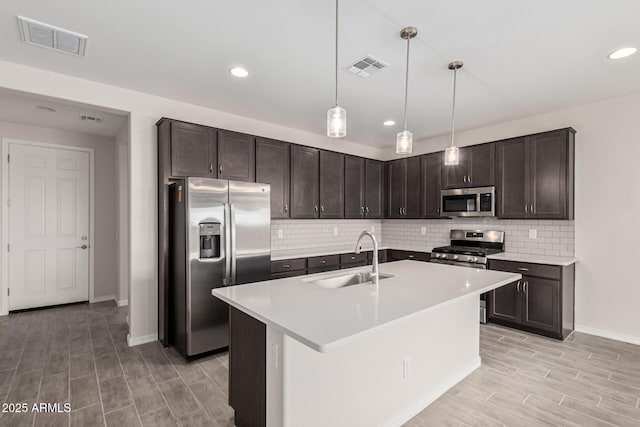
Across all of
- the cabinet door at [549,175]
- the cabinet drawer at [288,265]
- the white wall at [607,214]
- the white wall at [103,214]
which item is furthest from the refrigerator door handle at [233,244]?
the white wall at [607,214]

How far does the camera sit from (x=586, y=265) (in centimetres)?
375

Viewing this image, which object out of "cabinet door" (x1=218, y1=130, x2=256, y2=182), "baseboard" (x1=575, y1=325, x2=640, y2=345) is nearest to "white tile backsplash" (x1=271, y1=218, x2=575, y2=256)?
"baseboard" (x1=575, y1=325, x2=640, y2=345)

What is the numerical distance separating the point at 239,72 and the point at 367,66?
1159mm

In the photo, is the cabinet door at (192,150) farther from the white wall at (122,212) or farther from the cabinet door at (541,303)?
the cabinet door at (541,303)

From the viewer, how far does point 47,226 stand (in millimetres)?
4707

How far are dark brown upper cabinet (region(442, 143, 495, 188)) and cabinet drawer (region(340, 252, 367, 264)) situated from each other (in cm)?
162

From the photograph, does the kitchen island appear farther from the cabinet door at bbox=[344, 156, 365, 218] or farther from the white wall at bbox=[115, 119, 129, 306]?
the white wall at bbox=[115, 119, 129, 306]

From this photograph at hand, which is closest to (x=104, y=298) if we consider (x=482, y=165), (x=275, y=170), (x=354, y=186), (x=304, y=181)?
(x=275, y=170)

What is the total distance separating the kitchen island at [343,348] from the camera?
1521 mm

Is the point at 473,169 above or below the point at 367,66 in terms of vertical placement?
below

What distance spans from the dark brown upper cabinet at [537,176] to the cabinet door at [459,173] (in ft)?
1.33

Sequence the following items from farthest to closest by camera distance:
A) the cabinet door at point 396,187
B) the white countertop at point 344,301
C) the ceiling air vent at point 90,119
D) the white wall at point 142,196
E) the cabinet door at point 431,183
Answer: the cabinet door at point 396,187 → the cabinet door at point 431,183 → the ceiling air vent at point 90,119 → the white wall at point 142,196 → the white countertop at point 344,301

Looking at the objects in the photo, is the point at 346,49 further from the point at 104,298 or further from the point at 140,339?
the point at 104,298

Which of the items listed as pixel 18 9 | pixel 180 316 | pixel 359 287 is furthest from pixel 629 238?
pixel 18 9
